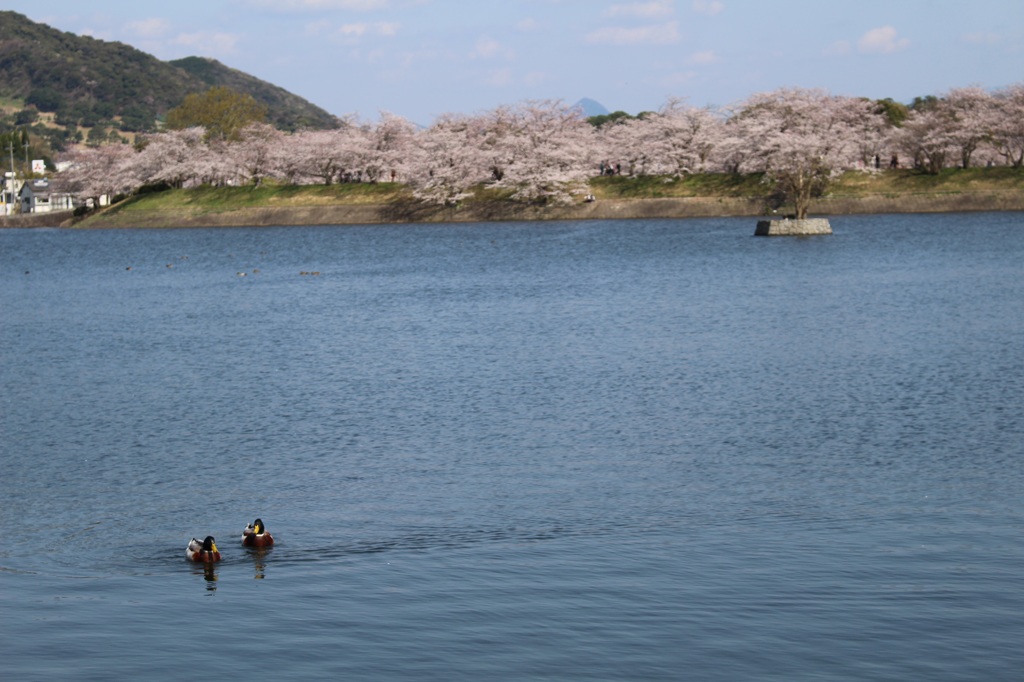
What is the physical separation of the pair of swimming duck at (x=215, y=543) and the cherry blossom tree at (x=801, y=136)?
202 feet

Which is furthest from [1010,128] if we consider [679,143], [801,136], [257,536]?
[257,536]

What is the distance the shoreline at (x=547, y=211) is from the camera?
8812 centimetres

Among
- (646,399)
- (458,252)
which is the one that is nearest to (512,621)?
(646,399)

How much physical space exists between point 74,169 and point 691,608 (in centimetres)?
13370

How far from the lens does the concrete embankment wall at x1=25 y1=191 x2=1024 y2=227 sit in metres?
88.1

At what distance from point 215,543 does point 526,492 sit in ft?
16.7

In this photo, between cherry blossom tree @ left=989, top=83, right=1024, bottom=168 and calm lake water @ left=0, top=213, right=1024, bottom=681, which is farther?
cherry blossom tree @ left=989, top=83, right=1024, bottom=168

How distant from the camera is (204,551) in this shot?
51.3ft

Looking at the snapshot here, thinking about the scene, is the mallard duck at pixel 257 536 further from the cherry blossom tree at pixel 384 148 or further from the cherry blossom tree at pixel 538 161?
the cherry blossom tree at pixel 384 148

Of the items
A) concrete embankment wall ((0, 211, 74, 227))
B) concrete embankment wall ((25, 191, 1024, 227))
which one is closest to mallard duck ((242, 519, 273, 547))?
concrete embankment wall ((25, 191, 1024, 227))

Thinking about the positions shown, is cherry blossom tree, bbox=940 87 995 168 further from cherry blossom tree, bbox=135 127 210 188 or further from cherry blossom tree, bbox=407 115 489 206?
cherry blossom tree, bbox=135 127 210 188

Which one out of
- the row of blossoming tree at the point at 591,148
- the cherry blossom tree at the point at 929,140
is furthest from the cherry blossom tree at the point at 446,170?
the cherry blossom tree at the point at 929,140

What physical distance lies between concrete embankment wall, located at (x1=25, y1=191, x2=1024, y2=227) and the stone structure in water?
1714cm

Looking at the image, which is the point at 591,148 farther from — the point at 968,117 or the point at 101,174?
the point at 101,174
